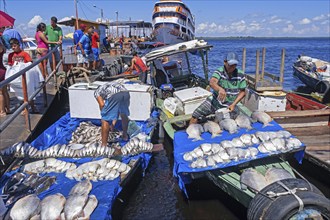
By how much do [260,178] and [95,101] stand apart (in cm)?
516

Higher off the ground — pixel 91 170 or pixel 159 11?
pixel 159 11

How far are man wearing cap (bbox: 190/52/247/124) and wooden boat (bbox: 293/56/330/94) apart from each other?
1145 centimetres

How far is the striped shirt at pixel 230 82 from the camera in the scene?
21.0 feet

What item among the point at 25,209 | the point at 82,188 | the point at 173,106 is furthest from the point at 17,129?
the point at 173,106

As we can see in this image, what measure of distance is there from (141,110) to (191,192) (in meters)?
2.85

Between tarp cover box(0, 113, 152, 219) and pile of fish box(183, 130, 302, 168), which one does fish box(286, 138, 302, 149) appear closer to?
pile of fish box(183, 130, 302, 168)

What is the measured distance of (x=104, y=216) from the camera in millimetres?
4289

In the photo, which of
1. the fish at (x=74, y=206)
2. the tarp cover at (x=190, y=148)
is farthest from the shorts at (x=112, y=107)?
the fish at (x=74, y=206)

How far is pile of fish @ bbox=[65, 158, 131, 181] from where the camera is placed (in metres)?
5.39

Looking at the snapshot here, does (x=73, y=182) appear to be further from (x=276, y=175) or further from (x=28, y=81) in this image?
(x=28, y=81)

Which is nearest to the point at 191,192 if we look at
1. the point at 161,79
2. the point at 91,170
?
the point at 91,170

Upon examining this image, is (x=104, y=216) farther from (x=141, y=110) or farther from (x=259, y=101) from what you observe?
(x=259, y=101)

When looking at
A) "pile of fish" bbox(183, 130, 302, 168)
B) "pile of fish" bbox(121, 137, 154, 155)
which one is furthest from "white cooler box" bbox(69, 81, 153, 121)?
"pile of fish" bbox(183, 130, 302, 168)

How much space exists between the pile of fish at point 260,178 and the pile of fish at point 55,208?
2.33m
